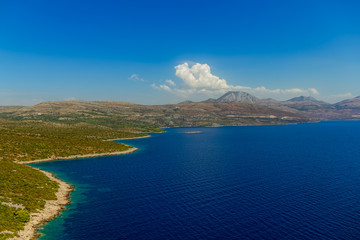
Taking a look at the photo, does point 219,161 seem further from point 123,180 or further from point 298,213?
point 298,213

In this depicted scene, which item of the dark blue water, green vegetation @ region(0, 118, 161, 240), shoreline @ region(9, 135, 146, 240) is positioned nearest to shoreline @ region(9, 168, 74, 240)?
shoreline @ region(9, 135, 146, 240)

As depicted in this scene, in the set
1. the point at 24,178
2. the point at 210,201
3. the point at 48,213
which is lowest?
the point at 210,201

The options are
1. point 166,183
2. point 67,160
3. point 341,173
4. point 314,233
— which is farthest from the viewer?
point 67,160

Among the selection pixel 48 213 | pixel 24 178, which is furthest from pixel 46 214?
pixel 24 178

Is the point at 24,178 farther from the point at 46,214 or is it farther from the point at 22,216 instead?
the point at 22,216

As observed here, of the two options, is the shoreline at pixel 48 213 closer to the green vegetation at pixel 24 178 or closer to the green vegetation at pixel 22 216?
the green vegetation at pixel 22 216


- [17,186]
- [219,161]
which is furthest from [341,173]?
[17,186]

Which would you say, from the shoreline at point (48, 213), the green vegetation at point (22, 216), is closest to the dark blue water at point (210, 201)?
the shoreline at point (48, 213)

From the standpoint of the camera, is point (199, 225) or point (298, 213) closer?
point (199, 225)

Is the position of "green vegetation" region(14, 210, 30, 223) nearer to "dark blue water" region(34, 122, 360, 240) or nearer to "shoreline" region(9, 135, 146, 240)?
"shoreline" region(9, 135, 146, 240)
